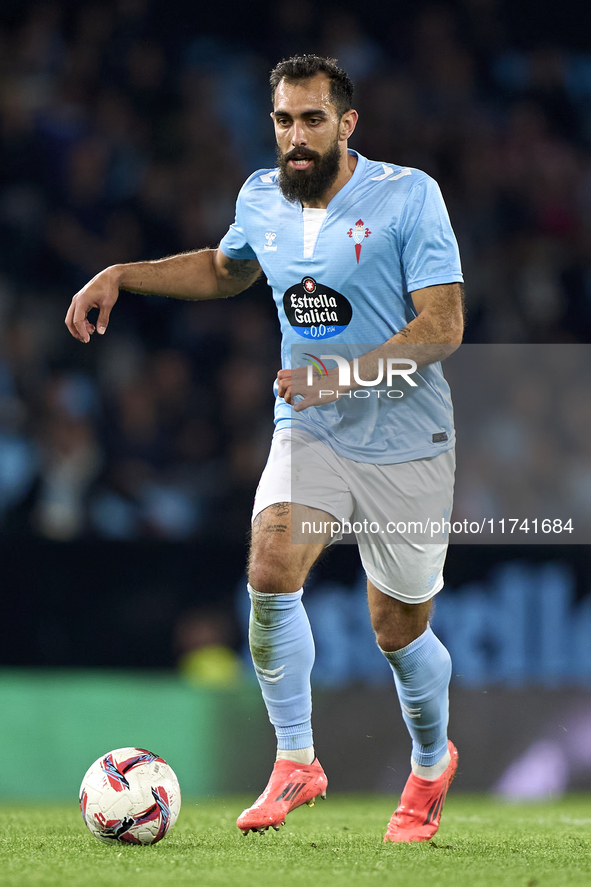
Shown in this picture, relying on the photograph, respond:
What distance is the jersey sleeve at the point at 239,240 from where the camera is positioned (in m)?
4.34

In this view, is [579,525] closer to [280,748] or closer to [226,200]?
[226,200]

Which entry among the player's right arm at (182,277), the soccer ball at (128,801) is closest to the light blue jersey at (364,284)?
the player's right arm at (182,277)

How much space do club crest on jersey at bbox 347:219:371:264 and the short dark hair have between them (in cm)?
41

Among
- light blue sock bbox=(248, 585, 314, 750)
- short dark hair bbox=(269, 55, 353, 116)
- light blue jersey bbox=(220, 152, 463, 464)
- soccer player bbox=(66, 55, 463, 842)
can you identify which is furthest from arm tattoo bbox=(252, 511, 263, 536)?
short dark hair bbox=(269, 55, 353, 116)

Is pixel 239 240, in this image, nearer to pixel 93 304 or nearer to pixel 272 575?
pixel 93 304

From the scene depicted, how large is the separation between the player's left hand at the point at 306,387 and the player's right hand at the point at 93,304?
27.2 inches

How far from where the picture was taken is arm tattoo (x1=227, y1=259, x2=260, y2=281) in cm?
450

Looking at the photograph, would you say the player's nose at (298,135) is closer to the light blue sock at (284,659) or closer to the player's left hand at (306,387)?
the player's left hand at (306,387)

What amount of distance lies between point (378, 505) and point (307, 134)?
1248 millimetres

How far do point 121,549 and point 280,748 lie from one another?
3.36 m

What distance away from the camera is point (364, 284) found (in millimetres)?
4020

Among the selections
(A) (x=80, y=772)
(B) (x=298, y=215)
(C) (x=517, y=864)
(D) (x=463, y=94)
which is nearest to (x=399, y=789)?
(A) (x=80, y=772)

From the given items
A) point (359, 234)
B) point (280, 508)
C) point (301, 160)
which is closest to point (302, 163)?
point (301, 160)

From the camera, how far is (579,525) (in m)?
7.88
